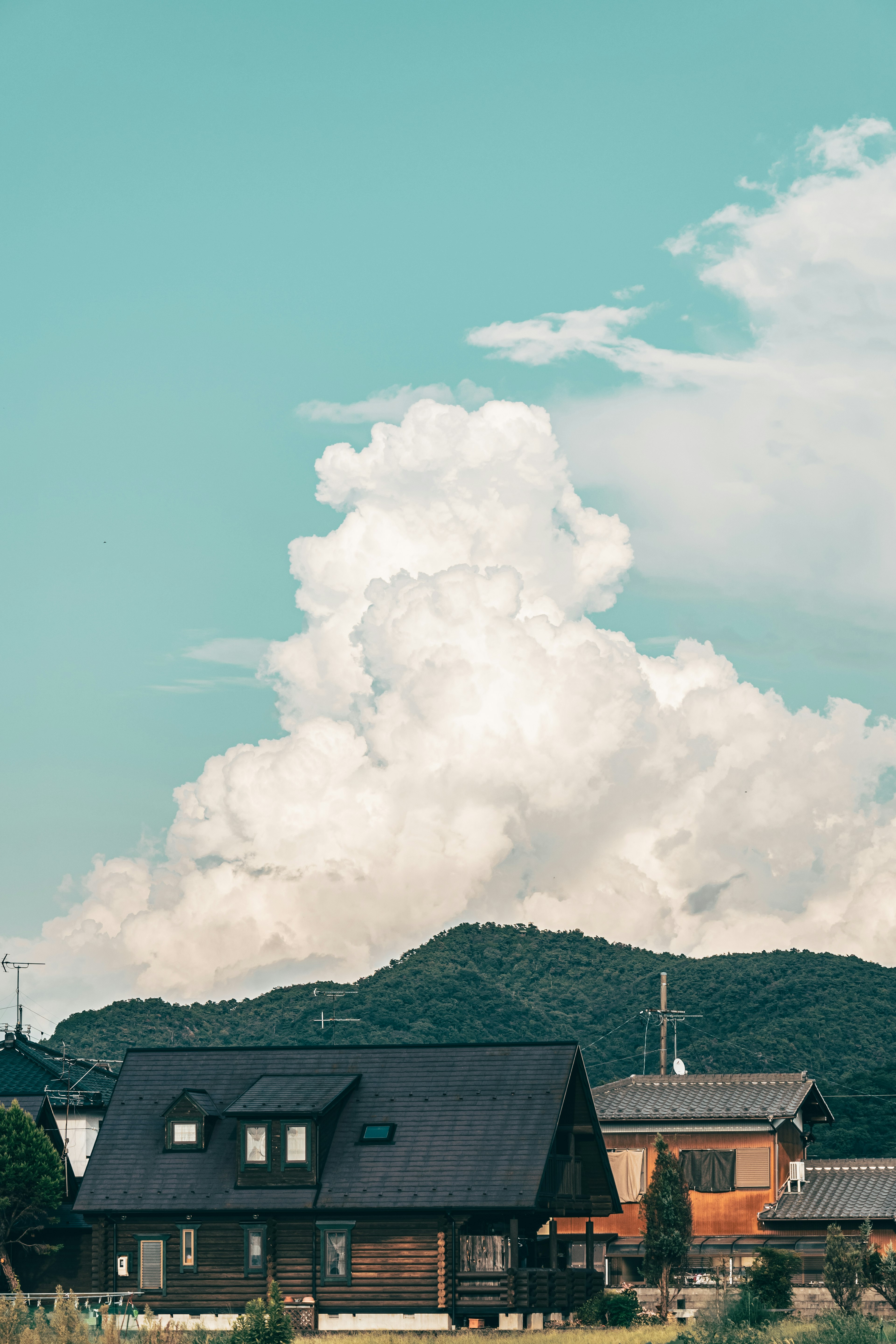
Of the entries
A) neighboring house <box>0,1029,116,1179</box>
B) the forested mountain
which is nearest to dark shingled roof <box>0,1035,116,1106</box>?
neighboring house <box>0,1029,116,1179</box>

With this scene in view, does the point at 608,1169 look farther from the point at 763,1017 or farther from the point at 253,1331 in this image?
the point at 763,1017

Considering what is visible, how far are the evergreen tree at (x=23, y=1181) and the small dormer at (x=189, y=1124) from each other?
416 centimetres

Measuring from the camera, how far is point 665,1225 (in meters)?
53.6

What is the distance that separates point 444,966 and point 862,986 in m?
40.1

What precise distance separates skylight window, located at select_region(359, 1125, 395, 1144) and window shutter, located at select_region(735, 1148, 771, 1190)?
16717mm

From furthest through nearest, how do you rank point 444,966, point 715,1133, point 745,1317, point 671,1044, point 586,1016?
point 444,966, point 586,1016, point 671,1044, point 715,1133, point 745,1317

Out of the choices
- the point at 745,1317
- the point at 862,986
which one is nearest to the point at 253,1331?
the point at 745,1317

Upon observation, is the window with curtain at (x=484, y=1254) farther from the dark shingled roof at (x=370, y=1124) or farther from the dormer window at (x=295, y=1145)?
the dormer window at (x=295, y=1145)

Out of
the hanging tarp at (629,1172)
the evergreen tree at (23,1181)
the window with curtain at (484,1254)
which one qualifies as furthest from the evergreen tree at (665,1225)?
the evergreen tree at (23,1181)

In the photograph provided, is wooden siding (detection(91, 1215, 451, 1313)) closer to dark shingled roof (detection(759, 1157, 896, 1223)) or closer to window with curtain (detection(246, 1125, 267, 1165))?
window with curtain (detection(246, 1125, 267, 1165))

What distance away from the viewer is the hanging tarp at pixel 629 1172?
63.8 meters

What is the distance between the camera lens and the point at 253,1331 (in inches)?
1423

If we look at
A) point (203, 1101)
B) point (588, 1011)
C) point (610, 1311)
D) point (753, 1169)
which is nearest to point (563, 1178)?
point (610, 1311)

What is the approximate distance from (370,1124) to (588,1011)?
9445cm
